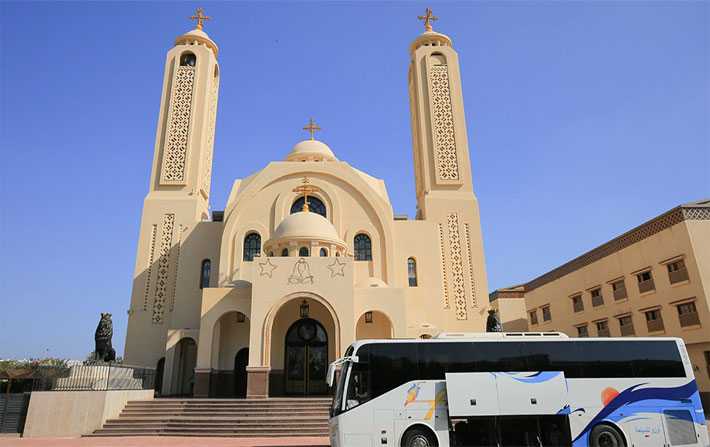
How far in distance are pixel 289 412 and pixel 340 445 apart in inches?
229

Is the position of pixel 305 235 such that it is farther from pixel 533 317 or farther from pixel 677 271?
pixel 533 317

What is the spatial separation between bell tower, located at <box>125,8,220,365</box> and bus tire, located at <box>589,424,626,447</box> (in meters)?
15.4

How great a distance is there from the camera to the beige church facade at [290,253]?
53.1ft

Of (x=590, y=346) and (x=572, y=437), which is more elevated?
(x=590, y=346)

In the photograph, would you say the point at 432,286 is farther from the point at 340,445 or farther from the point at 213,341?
the point at 340,445

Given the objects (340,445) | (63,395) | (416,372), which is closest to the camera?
(340,445)

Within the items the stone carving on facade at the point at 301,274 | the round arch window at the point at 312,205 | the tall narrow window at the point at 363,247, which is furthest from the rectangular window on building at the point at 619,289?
the stone carving on facade at the point at 301,274

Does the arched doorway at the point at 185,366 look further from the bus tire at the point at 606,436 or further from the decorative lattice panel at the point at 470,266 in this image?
the bus tire at the point at 606,436

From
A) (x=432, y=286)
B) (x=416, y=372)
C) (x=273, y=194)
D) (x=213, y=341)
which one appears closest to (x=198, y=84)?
(x=273, y=194)

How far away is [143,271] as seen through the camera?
19.9 m

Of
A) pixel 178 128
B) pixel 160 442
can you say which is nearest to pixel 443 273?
pixel 160 442

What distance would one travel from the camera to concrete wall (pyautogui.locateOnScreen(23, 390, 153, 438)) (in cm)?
1262

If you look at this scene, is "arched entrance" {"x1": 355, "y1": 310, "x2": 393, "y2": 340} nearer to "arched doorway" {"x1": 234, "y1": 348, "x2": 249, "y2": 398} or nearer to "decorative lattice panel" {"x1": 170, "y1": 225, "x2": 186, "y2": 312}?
"arched doorway" {"x1": 234, "y1": 348, "x2": 249, "y2": 398}

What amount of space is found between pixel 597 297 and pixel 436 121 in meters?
12.0
